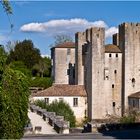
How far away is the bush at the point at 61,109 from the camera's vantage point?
58.2 metres

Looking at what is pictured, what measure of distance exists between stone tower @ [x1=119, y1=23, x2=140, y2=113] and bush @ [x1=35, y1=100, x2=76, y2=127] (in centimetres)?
870

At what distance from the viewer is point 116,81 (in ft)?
230

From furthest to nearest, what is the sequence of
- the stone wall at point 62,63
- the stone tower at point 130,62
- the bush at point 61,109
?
the stone wall at point 62,63 → the stone tower at point 130,62 → the bush at point 61,109

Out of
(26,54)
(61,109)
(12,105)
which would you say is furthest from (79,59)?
(12,105)

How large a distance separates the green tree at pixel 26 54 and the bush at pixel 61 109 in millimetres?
42120

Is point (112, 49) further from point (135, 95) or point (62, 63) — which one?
point (62, 63)

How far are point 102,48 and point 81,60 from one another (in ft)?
20.7

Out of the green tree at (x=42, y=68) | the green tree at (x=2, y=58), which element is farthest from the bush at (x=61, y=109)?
the green tree at (x=42, y=68)

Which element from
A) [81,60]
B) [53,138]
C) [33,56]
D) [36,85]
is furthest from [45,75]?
[53,138]

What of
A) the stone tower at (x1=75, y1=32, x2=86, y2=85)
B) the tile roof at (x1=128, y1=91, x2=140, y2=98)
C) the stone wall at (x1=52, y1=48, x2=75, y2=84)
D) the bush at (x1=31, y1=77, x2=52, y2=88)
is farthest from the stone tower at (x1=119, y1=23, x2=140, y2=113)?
the bush at (x1=31, y1=77, x2=52, y2=88)

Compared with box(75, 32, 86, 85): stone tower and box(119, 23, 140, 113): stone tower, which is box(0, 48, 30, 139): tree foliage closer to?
box(119, 23, 140, 113): stone tower

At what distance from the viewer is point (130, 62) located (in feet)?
228

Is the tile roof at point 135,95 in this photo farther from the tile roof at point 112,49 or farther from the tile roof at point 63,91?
the tile roof at point 112,49

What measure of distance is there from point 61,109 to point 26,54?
4760 cm
